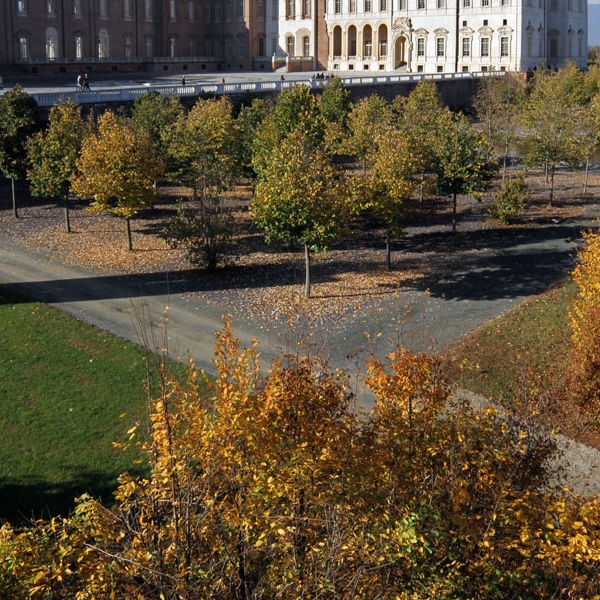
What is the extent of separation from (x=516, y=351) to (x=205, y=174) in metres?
12.4

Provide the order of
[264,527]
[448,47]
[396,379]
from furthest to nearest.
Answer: [448,47] < [396,379] < [264,527]

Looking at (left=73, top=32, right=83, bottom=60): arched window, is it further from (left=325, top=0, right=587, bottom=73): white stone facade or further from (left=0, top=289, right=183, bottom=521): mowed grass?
(left=0, top=289, right=183, bottom=521): mowed grass

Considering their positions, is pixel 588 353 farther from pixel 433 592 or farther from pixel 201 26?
pixel 201 26

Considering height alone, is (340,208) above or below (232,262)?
above

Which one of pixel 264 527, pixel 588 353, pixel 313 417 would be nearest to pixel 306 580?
pixel 264 527

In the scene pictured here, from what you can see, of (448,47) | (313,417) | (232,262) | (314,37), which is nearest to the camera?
(313,417)

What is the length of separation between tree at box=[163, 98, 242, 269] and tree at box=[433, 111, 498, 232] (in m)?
6.90

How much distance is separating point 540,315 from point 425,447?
12.8 metres

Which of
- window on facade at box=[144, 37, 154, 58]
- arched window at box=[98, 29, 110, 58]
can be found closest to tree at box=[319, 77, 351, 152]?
arched window at box=[98, 29, 110, 58]

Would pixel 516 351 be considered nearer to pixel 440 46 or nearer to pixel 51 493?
pixel 51 493

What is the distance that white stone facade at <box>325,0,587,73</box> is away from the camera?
67750mm

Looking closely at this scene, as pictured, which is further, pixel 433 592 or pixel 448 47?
pixel 448 47

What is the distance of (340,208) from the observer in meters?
22.6

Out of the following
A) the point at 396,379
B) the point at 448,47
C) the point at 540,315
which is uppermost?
the point at 448,47
